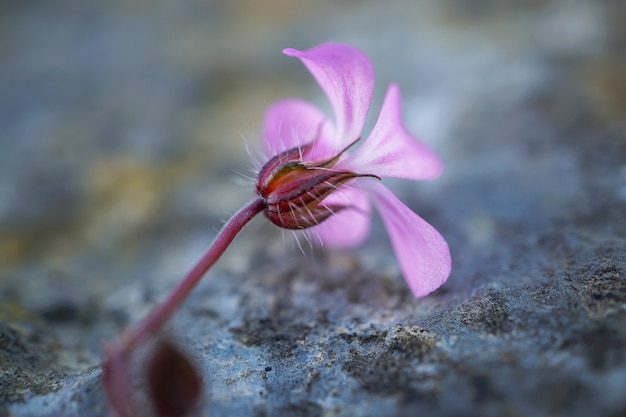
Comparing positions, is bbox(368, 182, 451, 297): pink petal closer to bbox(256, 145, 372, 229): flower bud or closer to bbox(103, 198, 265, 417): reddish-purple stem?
bbox(256, 145, 372, 229): flower bud

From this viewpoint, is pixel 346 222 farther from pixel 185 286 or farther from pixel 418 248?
pixel 185 286

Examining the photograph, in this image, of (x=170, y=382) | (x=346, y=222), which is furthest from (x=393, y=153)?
(x=170, y=382)

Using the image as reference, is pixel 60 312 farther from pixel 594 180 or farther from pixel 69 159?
pixel 594 180

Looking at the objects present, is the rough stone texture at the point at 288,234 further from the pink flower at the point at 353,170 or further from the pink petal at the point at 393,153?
the pink petal at the point at 393,153

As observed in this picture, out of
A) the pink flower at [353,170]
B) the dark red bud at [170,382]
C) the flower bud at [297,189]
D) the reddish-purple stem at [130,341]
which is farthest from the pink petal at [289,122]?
the dark red bud at [170,382]

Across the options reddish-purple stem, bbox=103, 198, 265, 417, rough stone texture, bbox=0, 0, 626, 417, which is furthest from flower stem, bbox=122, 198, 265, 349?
rough stone texture, bbox=0, 0, 626, 417

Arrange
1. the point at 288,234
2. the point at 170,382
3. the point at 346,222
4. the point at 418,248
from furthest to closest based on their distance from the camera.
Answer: the point at 288,234
the point at 346,222
the point at 418,248
the point at 170,382

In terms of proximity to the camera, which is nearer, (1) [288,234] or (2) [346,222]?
(2) [346,222]
